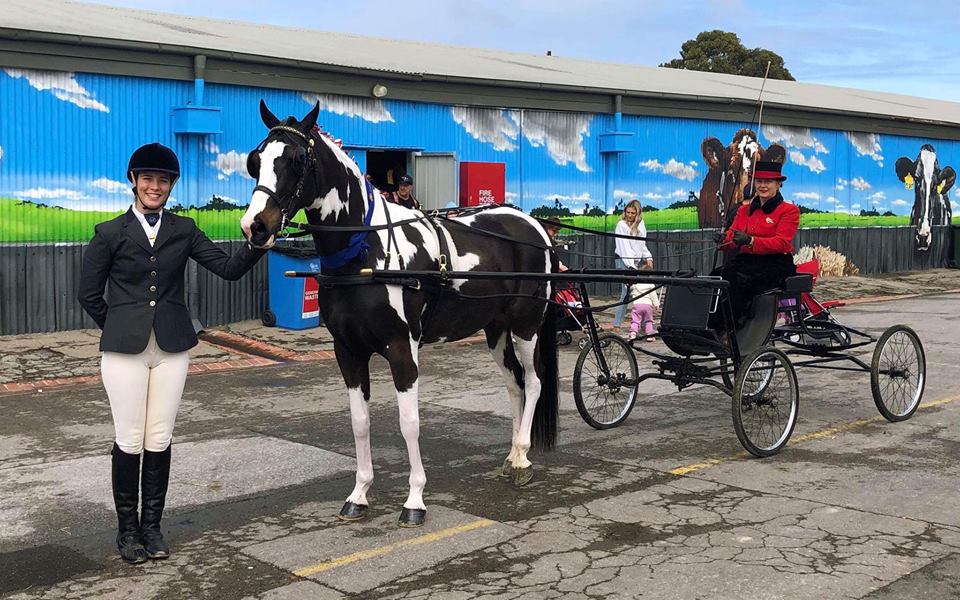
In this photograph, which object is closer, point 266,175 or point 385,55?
point 266,175

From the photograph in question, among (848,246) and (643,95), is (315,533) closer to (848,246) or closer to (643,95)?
(643,95)

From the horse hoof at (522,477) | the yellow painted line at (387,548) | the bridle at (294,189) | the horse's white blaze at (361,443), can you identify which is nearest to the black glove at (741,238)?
the horse hoof at (522,477)

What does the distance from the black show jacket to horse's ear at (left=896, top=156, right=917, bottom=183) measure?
24.7m

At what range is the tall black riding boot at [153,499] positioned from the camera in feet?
18.4

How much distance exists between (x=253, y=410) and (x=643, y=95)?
41.5 feet

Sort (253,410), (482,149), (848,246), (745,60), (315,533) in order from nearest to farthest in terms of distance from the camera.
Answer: (315,533), (253,410), (482,149), (848,246), (745,60)

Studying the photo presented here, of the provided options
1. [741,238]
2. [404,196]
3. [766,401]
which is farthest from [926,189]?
[766,401]

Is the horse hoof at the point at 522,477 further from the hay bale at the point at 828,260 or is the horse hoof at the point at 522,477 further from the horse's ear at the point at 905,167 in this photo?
the horse's ear at the point at 905,167

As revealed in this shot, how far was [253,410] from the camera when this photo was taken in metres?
9.73

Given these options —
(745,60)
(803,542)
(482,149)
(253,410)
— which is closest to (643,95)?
(482,149)

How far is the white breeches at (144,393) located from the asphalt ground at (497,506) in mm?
681

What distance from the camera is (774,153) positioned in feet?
76.2

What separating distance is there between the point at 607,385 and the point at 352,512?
3.14 m

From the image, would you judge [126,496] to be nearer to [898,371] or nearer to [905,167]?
[898,371]
